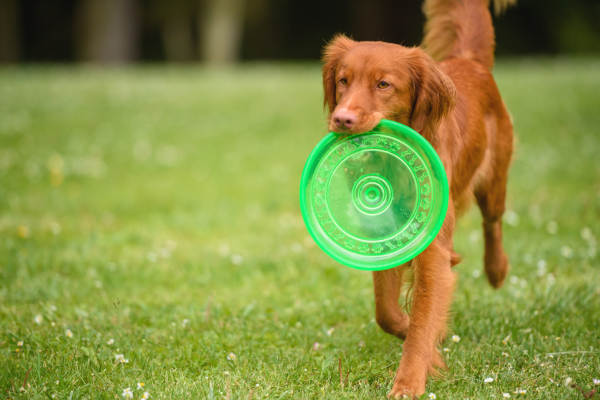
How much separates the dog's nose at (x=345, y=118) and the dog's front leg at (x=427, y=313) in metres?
0.77

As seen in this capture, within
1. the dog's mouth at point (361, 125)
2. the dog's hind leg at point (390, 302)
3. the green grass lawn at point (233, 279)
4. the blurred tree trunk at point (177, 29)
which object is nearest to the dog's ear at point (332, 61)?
the dog's mouth at point (361, 125)

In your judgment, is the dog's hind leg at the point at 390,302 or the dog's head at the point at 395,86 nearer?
the dog's head at the point at 395,86

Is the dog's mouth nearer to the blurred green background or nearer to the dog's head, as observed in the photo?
the dog's head

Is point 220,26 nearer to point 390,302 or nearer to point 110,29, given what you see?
point 110,29

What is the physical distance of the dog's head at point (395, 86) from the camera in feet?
9.18

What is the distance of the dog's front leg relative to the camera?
8.95 ft

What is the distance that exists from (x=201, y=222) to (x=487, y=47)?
318 cm

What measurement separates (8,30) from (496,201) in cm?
2762

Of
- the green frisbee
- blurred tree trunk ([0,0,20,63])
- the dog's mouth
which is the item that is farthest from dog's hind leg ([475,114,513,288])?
blurred tree trunk ([0,0,20,63])

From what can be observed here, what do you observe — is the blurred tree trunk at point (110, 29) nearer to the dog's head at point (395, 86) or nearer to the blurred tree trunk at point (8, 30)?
the blurred tree trunk at point (8, 30)

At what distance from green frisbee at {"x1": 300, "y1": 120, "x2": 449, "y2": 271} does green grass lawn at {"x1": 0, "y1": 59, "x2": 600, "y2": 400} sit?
0.63 meters

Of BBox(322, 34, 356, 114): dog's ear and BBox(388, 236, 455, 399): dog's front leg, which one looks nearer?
BBox(388, 236, 455, 399): dog's front leg

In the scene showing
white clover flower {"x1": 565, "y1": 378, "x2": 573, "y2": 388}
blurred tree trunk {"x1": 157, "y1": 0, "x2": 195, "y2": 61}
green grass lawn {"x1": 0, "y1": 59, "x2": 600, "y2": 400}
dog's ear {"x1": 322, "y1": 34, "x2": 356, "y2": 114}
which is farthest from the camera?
blurred tree trunk {"x1": 157, "y1": 0, "x2": 195, "y2": 61}

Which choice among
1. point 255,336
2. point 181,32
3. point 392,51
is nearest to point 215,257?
point 255,336
